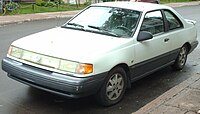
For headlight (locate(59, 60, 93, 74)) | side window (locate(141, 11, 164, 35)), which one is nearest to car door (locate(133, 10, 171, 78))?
side window (locate(141, 11, 164, 35))

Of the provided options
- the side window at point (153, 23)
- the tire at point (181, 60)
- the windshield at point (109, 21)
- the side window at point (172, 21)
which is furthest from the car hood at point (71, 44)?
the tire at point (181, 60)

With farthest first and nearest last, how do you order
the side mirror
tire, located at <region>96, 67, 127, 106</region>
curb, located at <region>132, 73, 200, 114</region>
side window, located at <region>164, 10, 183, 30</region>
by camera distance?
side window, located at <region>164, 10, 183, 30</region> → the side mirror → tire, located at <region>96, 67, 127, 106</region> → curb, located at <region>132, 73, 200, 114</region>

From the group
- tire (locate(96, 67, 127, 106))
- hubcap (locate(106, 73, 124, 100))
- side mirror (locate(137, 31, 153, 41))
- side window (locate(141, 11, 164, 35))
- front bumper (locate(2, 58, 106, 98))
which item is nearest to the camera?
front bumper (locate(2, 58, 106, 98))

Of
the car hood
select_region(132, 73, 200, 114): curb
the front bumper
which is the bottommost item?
select_region(132, 73, 200, 114): curb

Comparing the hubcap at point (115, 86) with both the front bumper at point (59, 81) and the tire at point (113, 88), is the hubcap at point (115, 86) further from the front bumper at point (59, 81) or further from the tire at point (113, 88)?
the front bumper at point (59, 81)

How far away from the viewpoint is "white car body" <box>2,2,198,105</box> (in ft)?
15.4

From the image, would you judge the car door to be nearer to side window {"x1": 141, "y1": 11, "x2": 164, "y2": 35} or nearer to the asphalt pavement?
side window {"x1": 141, "y1": 11, "x2": 164, "y2": 35}

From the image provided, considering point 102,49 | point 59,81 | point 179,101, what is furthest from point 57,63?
point 179,101

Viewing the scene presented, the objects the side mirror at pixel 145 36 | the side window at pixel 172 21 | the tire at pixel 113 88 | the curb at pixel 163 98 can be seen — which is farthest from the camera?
the side window at pixel 172 21

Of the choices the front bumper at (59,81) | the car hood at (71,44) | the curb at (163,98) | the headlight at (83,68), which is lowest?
the curb at (163,98)

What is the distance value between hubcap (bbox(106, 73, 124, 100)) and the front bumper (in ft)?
0.97

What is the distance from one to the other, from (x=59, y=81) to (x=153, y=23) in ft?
7.97

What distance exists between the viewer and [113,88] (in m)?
5.15

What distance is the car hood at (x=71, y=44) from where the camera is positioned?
186 inches
